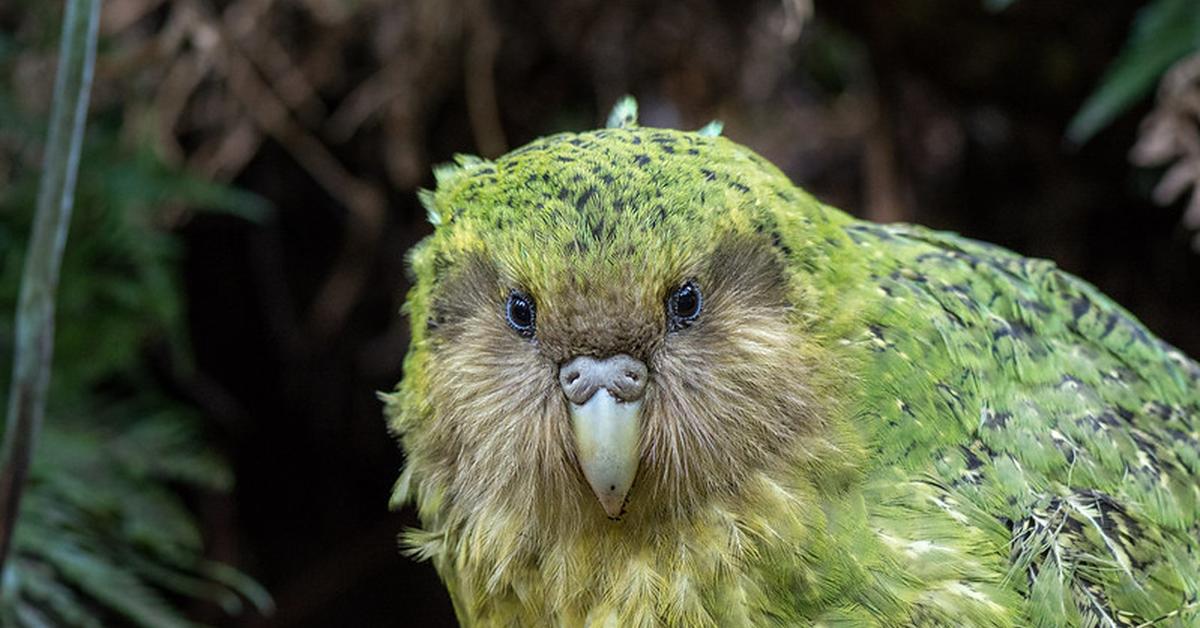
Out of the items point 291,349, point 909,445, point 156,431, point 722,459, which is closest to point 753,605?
point 722,459

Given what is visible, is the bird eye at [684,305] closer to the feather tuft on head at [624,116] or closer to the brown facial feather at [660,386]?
the brown facial feather at [660,386]

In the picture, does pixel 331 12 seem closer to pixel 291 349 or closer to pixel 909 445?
pixel 291 349

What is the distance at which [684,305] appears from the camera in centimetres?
146

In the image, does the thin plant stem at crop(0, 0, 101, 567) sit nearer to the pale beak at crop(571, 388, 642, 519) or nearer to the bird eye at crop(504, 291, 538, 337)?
the bird eye at crop(504, 291, 538, 337)

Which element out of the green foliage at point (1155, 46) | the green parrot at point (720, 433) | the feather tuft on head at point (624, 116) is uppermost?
the feather tuft on head at point (624, 116)

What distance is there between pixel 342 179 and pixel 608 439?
6.84 feet

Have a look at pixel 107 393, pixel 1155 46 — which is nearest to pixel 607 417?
pixel 1155 46

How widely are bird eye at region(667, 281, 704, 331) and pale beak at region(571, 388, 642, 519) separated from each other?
11cm

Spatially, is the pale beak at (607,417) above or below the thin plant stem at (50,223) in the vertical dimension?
below

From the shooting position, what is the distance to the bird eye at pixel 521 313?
1.47m

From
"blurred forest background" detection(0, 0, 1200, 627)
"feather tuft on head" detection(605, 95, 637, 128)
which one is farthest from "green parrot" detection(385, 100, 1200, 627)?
"blurred forest background" detection(0, 0, 1200, 627)

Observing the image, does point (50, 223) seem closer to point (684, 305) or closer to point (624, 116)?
point (624, 116)

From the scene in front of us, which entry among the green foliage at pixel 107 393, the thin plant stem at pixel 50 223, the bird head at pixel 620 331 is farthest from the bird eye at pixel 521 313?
the green foliage at pixel 107 393

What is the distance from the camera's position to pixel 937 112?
339cm
